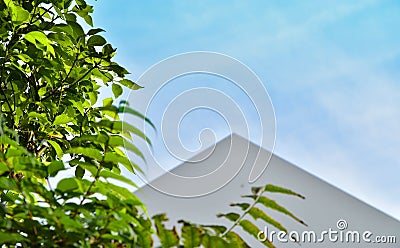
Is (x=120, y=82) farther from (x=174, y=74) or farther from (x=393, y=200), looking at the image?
(x=393, y=200)

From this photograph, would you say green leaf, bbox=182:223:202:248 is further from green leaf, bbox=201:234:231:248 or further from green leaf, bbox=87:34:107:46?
green leaf, bbox=87:34:107:46

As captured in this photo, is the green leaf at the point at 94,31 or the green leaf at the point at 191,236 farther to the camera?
the green leaf at the point at 94,31

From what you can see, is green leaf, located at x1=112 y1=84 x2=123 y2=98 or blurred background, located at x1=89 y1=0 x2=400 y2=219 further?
blurred background, located at x1=89 y1=0 x2=400 y2=219

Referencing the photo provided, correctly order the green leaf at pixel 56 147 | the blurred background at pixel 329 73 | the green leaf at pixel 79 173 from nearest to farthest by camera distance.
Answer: the green leaf at pixel 79 173 < the green leaf at pixel 56 147 < the blurred background at pixel 329 73

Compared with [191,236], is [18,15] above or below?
above

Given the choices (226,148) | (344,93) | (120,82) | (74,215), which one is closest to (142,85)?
(120,82)

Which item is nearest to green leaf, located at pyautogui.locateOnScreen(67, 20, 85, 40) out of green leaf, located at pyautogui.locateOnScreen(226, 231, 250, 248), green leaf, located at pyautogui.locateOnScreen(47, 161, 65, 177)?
green leaf, located at pyautogui.locateOnScreen(47, 161, 65, 177)

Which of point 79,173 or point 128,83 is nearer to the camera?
point 79,173

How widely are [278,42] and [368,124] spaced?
1476 millimetres

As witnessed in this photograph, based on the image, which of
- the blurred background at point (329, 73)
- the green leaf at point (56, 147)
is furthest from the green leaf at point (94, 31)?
the blurred background at point (329, 73)

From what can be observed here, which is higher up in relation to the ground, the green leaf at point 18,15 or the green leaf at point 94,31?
the green leaf at point 94,31

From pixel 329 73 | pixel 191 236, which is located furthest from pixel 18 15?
pixel 329 73

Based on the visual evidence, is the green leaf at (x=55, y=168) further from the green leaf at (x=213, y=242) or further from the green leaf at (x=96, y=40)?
the green leaf at (x=96, y=40)

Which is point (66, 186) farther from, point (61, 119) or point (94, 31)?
point (94, 31)
